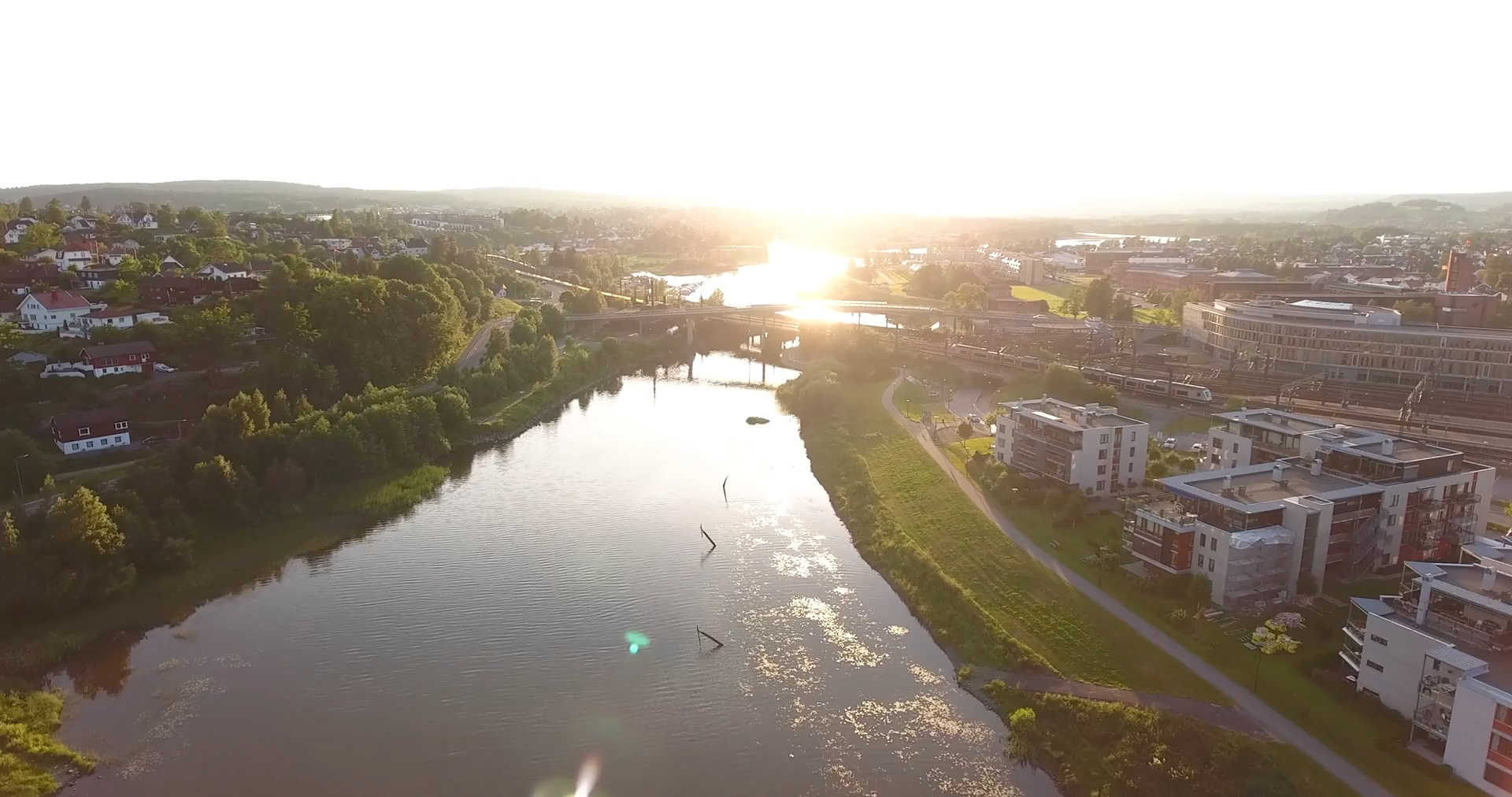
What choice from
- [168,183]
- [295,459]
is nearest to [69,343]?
[295,459]

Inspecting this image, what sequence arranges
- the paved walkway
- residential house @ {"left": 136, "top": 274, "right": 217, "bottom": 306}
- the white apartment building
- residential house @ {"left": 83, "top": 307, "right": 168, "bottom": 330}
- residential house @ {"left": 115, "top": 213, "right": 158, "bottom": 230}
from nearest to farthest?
the paved walkway → the white apartment building → residential house @ {"left": 83, "top": 307, "right": 168, "bottom": 330} → residential house @ {"left": 136, "top": 274, "right": 217, "bottom": 306} → residential house @ {"left": 115, "top": 213, "right": 158, "bottom": 230}

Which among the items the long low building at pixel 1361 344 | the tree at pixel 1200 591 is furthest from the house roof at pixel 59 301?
the long low building at pixel 1361 344

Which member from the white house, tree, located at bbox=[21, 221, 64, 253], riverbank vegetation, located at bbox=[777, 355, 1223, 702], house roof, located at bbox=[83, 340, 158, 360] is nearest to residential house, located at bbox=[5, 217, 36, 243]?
tree, located at bbox=[21, 221, 64, 253]

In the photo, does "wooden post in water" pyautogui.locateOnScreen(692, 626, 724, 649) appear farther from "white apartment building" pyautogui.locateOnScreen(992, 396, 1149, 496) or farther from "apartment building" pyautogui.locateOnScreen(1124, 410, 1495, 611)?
"white apartment building" pyautogui.locateOnScreen(992, 396, 1149, 496)

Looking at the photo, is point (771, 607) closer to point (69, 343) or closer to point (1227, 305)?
point (69, 343)

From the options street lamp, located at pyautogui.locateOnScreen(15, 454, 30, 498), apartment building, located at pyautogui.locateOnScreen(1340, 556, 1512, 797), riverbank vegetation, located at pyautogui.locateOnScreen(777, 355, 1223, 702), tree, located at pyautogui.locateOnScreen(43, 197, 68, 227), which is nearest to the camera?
apartment building, located at pyautogui.locateOnScreen(1340, 556, 1512, 797)

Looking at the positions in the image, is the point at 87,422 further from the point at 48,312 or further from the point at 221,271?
the point at 221,271

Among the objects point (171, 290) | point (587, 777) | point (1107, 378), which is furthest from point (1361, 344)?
point (171, 290)
